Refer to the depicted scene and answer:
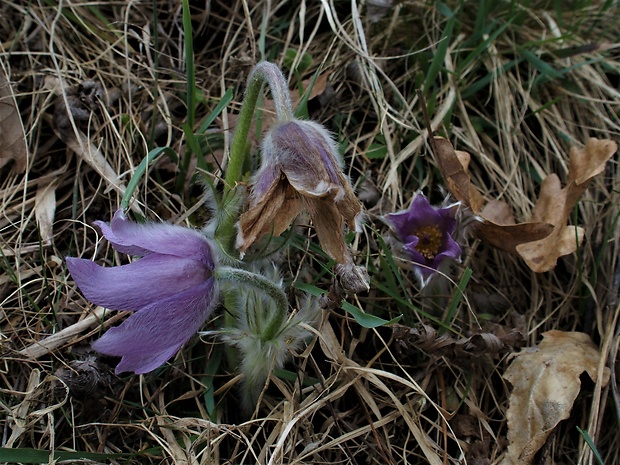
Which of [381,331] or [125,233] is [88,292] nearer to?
[125,233]

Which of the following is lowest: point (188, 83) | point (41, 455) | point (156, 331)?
point (41, 455)

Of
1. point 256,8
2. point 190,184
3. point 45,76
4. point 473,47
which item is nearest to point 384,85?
point 473,47

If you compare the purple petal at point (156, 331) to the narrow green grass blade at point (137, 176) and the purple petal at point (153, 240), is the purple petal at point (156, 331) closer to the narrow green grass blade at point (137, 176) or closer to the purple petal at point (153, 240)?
the purple petal at point (153, 240)

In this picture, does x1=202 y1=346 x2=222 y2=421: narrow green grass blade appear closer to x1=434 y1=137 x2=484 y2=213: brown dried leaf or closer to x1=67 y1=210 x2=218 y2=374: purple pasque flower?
x1=67 y1=210 x2=218 y2=374: purple pasque flower

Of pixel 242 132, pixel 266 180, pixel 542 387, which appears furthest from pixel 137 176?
pixel 542 387

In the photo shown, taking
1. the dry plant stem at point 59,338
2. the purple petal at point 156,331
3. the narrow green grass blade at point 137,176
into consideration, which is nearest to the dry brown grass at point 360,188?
the dry plant stem at point 59,338

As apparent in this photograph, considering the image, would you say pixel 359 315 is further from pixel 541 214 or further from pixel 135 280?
pixel 541 214
